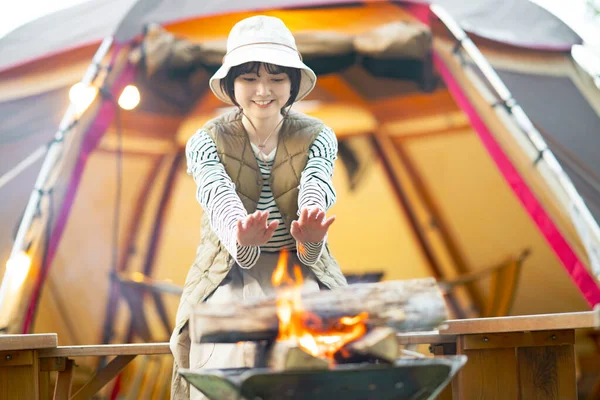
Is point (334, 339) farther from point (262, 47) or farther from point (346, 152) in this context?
point (346, 152)

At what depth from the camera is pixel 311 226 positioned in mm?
1747

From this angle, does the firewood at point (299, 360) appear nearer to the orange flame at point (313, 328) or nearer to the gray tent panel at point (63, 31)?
the orange flame at point (313, 328)

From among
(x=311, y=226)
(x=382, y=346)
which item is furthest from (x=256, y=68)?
(x=382, y=346)

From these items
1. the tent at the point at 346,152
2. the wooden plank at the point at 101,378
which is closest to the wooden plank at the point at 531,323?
the wooden plank at the point at 101,378

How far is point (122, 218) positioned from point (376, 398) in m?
3.66

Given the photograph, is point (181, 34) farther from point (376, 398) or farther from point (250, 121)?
point (376, 398)

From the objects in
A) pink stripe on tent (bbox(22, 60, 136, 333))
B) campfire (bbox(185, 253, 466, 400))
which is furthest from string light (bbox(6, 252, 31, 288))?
campfire (bbox(185, 253, 466, 400))

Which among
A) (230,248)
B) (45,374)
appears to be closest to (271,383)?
(230,248)

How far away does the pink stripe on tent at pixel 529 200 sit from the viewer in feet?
13.5

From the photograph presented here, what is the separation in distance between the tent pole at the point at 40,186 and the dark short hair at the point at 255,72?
7.57 feet

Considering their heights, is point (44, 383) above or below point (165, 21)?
below

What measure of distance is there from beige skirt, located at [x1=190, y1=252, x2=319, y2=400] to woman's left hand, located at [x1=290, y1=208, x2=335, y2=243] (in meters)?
0.13

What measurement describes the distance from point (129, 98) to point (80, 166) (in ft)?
1.71

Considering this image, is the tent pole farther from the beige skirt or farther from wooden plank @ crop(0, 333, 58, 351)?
the beige skirt
